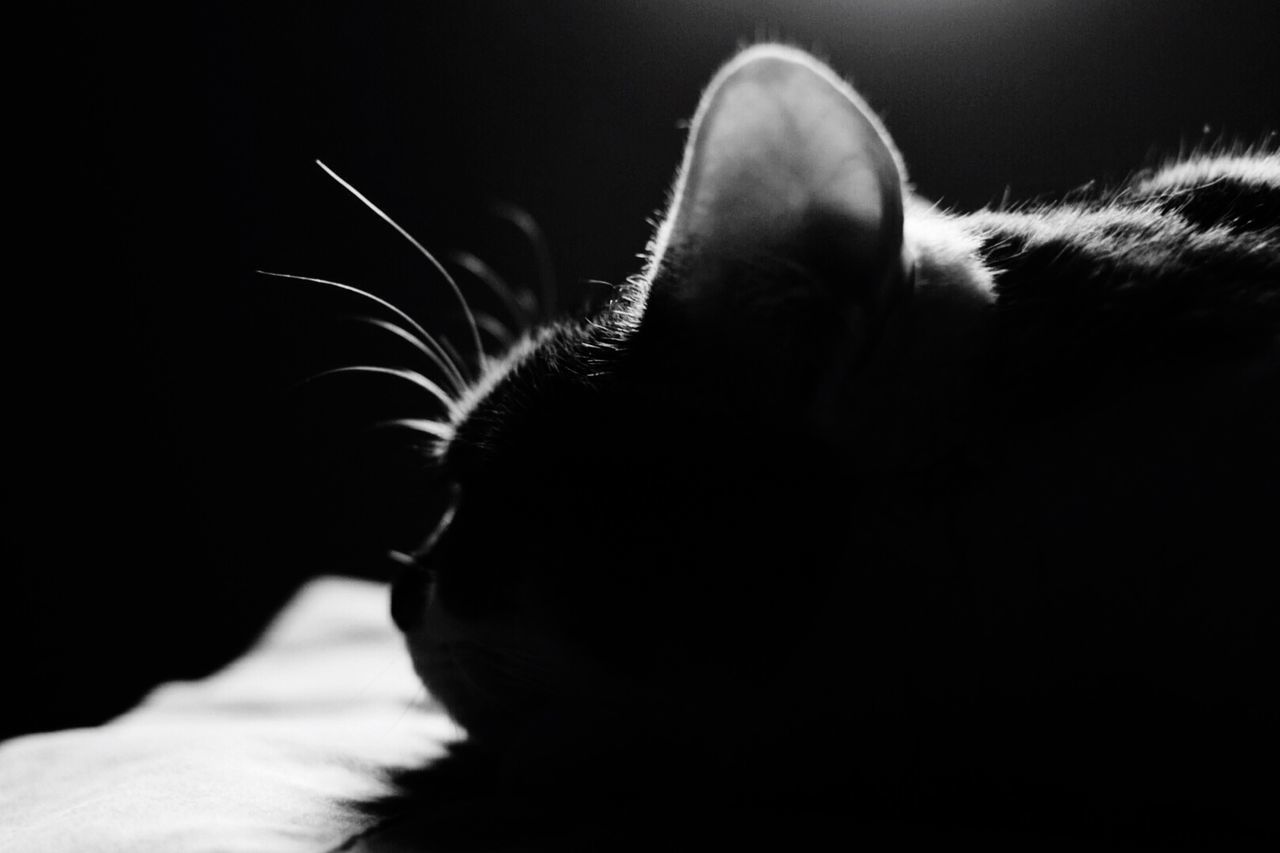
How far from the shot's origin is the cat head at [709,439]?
490 millimetres

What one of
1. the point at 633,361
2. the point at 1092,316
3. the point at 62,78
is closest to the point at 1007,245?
the point at 1092,316

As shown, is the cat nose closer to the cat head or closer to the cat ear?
the cat head

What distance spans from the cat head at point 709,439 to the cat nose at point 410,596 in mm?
85

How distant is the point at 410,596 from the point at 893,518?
1.17ft

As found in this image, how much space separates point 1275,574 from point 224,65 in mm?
1636

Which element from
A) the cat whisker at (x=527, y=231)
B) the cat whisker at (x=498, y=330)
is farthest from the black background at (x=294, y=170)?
the cat whisker at (x=498, y=330)

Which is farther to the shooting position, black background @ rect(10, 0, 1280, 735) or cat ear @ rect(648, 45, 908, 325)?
black background @ rect(10, 0, 1280, 735)

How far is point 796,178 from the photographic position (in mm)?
492

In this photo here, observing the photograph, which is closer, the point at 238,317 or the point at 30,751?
the point at 30,751

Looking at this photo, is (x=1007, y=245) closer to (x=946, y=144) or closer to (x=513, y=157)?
(x=946, y=144)

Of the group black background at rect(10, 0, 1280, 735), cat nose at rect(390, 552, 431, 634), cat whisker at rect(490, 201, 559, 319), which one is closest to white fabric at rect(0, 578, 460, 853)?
cat nose at rect(390, 552, 431, 634)

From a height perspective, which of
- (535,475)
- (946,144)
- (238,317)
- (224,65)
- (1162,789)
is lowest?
(1162,789)

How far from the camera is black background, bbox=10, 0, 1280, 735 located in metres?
1.34

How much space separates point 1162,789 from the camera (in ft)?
1.52
